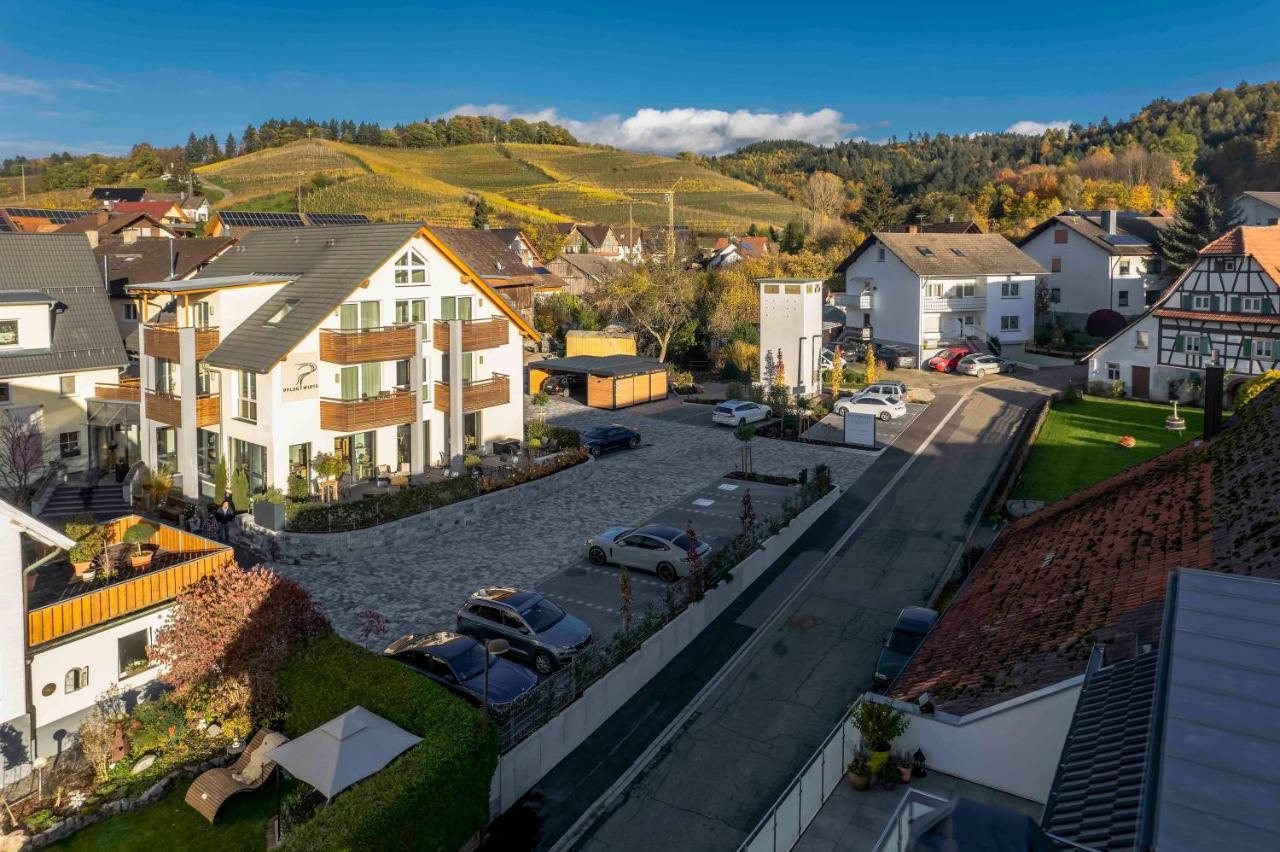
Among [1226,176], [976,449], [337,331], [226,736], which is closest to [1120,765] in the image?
[226,736]

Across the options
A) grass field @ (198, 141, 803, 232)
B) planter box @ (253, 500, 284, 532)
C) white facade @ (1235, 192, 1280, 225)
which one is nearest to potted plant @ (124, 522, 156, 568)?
planter box @ (253, 500, 284, 532)

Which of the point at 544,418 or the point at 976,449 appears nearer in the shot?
the point at 976,449

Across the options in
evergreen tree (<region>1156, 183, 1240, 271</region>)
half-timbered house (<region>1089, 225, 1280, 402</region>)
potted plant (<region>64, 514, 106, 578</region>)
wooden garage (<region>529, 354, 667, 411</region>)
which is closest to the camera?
potted plant (<region>64, 514, 106, 578</region>)

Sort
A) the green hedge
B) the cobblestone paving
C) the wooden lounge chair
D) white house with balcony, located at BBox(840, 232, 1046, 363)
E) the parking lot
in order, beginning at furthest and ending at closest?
1. white house with balcony, located at BBox(840, 232, 1046, 363)
2. the cobblestone paving
3. the parking lot
4. the wooden lounge chair
5. the green hedge

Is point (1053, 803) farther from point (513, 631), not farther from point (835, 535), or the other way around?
point (835, 535)

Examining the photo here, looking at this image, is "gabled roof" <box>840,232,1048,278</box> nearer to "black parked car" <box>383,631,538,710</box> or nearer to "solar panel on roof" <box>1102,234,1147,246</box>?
"solar panel on roof" <box>1102,234,1147,246</box>

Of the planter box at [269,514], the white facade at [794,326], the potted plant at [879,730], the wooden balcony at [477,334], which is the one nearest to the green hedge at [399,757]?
the potted plant at [879,730]
